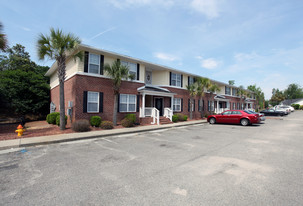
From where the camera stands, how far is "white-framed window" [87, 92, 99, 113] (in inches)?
494

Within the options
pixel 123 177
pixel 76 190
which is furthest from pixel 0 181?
pixel 123 177

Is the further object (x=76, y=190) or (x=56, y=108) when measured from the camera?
(x=56, y=108)

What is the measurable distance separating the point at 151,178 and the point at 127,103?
11117 millimetres

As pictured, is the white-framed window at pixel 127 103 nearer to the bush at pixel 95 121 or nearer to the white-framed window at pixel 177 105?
the bush at pixel 95 121

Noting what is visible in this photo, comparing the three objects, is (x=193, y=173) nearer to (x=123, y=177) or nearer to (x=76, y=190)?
(x=123, y=177)

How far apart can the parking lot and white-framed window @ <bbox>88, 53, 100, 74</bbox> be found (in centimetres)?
805

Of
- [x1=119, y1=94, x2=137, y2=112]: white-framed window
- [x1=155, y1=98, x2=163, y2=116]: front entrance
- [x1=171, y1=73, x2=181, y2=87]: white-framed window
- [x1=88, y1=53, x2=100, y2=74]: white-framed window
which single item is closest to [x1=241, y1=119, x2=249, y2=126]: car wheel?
[x1=171, y1=73, x2=181, y2=87]: white-framed window

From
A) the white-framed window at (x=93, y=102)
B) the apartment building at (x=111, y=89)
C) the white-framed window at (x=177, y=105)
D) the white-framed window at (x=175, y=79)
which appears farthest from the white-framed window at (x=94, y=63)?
the white-framed window at (x=177, y=105)

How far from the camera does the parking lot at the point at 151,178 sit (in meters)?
3.08

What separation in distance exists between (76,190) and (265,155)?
6.52 meters

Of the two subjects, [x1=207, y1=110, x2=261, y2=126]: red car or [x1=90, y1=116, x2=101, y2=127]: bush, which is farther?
[x1=207, y1=110, x2=261, y2=126]: red car

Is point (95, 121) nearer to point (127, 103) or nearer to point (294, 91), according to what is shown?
point (127, 103)

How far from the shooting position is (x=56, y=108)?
59.0ft

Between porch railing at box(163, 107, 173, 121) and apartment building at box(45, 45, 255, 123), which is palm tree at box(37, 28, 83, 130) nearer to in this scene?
apartment building at box(45, 45, 255, 123)
